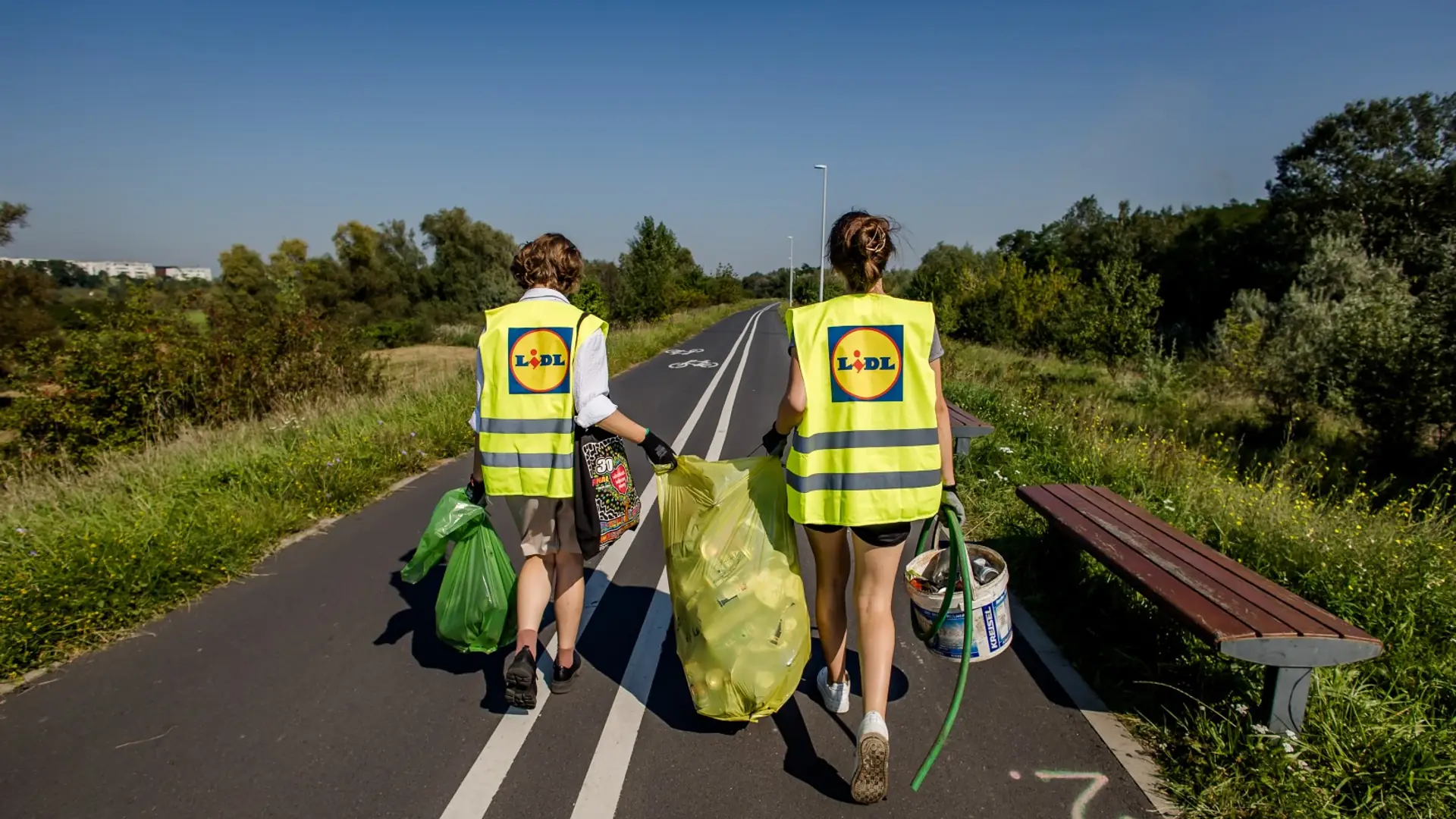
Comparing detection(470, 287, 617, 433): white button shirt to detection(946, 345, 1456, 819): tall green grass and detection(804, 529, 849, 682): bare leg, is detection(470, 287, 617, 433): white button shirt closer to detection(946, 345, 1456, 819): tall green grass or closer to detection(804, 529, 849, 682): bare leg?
detection(804, 529, 849, 682): bare leg

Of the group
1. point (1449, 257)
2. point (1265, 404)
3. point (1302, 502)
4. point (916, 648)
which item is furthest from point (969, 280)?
point (916, 648)

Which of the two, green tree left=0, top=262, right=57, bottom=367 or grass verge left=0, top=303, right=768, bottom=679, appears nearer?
grass verge left=0, top=303, right=768, bottom=679

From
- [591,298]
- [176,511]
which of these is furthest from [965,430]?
[591,298]

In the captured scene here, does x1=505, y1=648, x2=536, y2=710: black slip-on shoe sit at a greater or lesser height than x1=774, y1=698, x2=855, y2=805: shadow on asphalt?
greater

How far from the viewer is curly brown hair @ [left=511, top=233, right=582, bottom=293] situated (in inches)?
115

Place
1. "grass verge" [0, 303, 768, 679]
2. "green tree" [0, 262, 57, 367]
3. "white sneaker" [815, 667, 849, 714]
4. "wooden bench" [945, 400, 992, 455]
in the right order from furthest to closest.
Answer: "green tree" [0, 262, 57, 367]
"wooden bench" [945, 400, 992, 455]
"grass verge" [0, 303, 768, 679]
"white sneaker" [815, 667, 849, 714]

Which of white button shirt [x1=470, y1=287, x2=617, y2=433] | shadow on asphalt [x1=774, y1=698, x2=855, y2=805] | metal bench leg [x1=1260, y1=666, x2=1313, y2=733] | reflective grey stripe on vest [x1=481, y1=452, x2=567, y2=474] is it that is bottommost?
shadow on asphalt [x1=774, y1=698, x2=855, y2=805]

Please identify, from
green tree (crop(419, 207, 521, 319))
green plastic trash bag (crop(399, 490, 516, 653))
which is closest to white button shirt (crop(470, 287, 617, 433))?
green plastic trash bag (crop(399, 490, 516, 653))

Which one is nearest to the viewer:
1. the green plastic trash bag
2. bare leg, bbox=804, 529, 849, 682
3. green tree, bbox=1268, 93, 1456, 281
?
bare leg, bbox=804, 529, 849, 682

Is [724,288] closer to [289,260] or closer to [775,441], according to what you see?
[289,260]

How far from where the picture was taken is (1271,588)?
2.88 m

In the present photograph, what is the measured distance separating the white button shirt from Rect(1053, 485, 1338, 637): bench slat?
244 cm

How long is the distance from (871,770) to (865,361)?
1.36 meters

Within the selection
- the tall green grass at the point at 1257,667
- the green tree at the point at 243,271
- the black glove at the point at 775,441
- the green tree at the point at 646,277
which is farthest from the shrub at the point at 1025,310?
the green tree at the point at 243,271
